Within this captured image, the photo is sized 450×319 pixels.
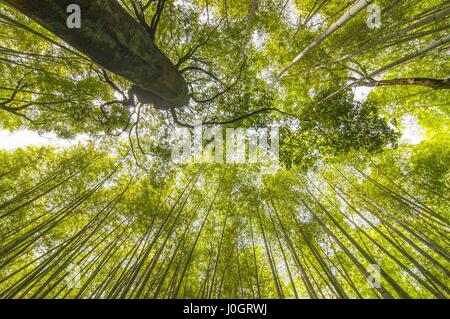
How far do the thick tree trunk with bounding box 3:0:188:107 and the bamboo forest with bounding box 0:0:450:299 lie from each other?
843mm

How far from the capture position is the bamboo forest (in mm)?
3766

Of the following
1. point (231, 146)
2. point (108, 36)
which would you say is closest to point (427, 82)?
point (231, 146)

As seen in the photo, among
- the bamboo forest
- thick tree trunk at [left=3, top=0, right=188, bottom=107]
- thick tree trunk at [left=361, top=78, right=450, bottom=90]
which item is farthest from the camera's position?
the bamboo forest

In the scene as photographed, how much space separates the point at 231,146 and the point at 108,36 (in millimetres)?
3259

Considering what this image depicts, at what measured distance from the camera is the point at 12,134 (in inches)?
203

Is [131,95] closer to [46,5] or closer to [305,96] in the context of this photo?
[46,5]

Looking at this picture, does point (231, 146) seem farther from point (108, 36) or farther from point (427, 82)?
point (427, 82)

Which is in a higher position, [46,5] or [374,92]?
[374,92]

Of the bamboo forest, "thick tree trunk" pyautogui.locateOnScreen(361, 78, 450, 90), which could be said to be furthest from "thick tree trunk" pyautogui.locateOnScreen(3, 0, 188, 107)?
"thick tree trunk" pyautogui.locateOnScreen(361, 78, 450, 90)

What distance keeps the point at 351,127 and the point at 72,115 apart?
5.36 metres

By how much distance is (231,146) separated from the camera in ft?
15.0

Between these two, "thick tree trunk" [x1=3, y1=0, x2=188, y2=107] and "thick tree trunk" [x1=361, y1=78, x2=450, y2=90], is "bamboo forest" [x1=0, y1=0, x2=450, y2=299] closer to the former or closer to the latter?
"thick tree trunk" [x1=361, y1=78, x2=450, y2=90]
